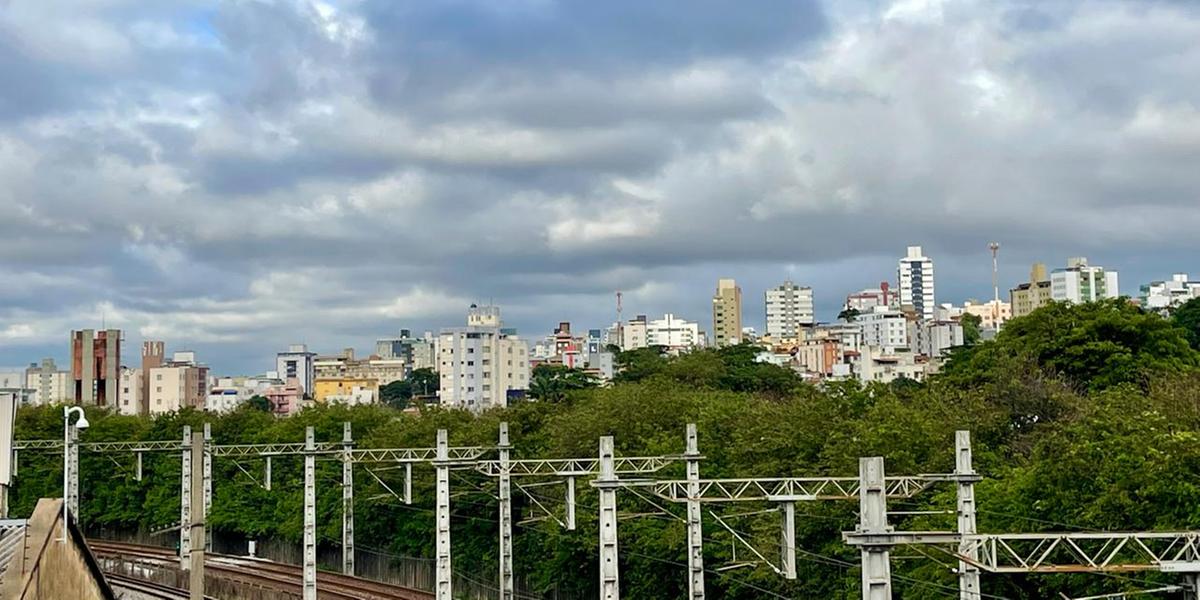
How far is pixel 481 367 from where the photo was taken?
164m

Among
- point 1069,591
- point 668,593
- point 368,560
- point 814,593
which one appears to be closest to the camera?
point 1069,591

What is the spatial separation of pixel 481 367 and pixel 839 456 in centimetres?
12708

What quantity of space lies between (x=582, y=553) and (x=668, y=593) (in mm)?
6240

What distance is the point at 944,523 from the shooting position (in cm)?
3481

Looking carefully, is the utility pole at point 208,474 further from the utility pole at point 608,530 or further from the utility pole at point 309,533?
the utility pole at point 608,530

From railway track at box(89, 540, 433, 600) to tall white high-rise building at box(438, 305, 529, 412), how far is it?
3386 inches

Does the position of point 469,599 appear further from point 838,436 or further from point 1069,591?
point 1069,591

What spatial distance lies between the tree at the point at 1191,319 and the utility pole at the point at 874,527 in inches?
Result: 2754

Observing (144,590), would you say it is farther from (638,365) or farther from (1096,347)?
(638,365)

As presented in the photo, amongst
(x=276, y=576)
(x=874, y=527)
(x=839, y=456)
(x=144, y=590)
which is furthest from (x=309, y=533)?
(x=874, y=527)

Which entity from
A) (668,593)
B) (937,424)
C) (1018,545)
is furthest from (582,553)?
(1018,545)

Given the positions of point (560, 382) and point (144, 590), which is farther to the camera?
point (560, 382)

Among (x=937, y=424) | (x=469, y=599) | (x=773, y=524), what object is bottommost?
(x=469, y=599)

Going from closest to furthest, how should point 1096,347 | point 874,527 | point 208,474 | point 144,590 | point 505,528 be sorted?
point 874,527
point 505,528
point 144,590
point 1096,347
point 208,474
